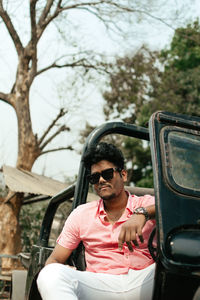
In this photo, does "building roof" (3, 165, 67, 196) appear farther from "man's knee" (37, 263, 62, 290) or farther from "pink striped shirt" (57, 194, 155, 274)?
"man's knee" (37, 263, 62, 290)

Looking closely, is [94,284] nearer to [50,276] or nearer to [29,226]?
[50,276]

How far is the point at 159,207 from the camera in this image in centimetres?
189

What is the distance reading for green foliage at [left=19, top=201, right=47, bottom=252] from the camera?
44.7 ft

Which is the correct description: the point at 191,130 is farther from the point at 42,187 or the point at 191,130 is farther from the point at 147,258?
the point at 42,187

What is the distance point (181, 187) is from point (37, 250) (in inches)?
74.3

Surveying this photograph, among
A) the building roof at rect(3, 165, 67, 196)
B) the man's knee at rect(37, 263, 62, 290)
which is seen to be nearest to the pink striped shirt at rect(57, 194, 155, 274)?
the man's knee at rect(37, 263, 62, 290)

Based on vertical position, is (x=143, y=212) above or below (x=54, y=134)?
below

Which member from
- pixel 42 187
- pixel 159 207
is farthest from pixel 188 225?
pixel 42 187

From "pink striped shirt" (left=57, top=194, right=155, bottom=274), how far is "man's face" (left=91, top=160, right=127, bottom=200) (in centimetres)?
10

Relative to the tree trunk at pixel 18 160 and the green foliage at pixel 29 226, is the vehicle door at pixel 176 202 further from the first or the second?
the green foliage at pixel 29 226

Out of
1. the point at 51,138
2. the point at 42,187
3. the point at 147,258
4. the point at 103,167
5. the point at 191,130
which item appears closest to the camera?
the point at 191,130

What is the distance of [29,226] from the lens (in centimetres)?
1398

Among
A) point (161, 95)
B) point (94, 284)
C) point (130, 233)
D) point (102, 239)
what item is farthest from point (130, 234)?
point (161, 95)

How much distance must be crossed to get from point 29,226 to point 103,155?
11.8 m
